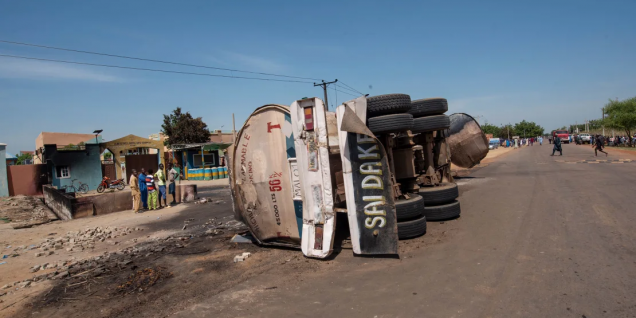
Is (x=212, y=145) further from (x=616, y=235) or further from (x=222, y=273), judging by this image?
(x=616, y=235)

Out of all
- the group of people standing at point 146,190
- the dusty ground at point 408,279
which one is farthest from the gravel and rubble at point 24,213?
the dusty ground at point 408,279

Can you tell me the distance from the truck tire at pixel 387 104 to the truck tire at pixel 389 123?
0.54ft

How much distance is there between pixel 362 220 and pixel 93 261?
16.0 feet

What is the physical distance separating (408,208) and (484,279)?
1894 millimetres

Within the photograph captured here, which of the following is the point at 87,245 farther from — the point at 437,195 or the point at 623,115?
the point at 623,115

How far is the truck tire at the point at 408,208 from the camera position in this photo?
5.82 m

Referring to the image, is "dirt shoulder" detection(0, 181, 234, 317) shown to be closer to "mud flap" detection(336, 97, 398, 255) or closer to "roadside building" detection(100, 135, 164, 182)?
"mud flap" detection(336, 97, 398, 255)

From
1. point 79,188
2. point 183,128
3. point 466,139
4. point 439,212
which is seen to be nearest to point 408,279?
point 439,212

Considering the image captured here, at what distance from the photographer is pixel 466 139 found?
45.4ft

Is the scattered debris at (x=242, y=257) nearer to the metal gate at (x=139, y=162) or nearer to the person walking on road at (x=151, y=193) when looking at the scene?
the person walking on road at (x=151, y=193)

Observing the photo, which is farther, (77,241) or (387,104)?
(77,241)

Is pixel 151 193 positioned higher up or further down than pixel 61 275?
higher up

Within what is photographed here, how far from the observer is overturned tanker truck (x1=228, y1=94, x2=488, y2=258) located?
517 cm

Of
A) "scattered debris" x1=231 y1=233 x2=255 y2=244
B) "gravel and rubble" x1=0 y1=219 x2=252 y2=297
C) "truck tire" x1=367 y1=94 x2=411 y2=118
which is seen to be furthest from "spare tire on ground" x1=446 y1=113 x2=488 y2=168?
"scattered debris" x1=231 y1=233 x2=255 y2=244
